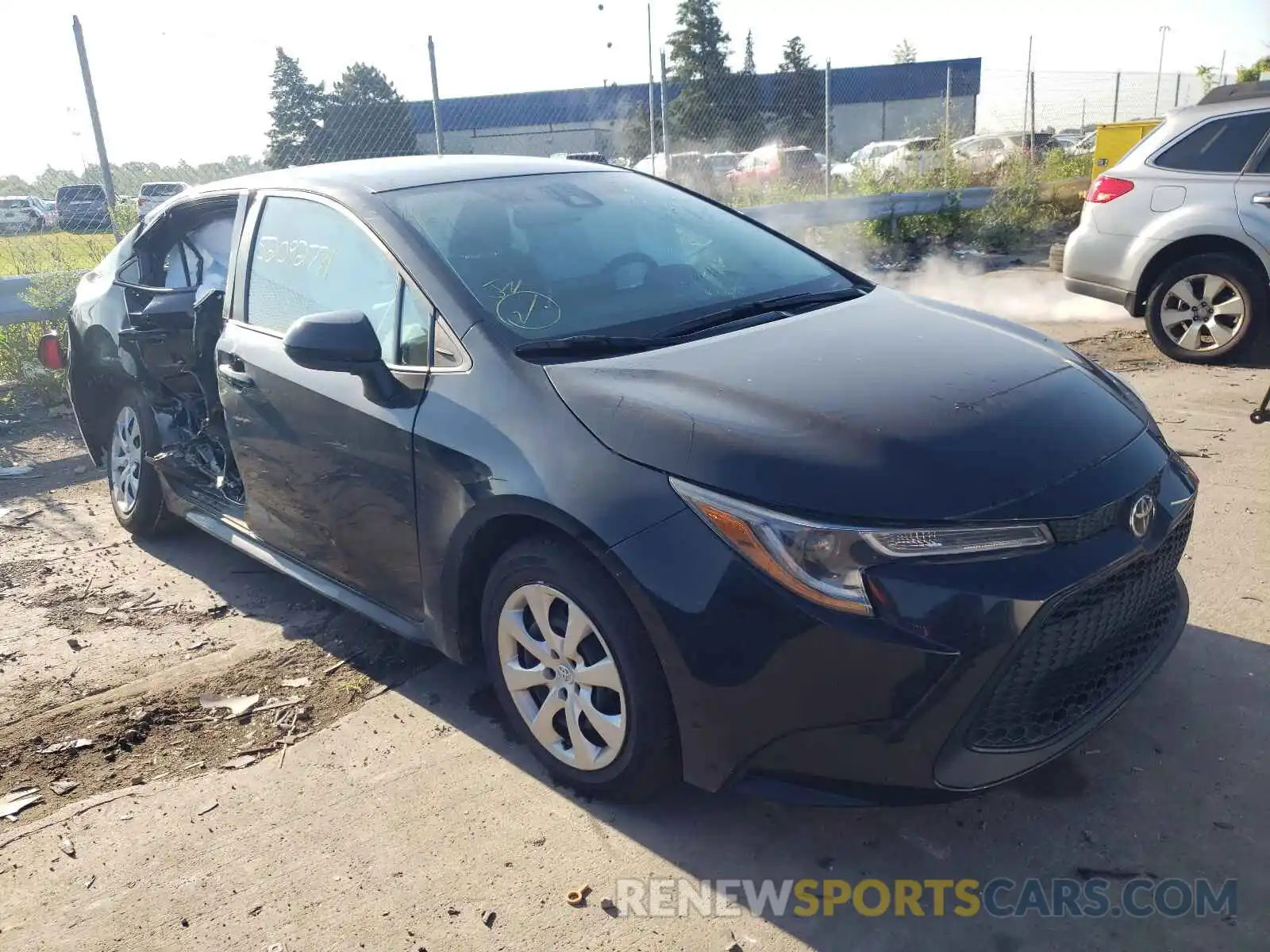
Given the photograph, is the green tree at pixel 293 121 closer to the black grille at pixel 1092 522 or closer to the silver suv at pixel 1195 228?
the silver suv at pixel 1195 228

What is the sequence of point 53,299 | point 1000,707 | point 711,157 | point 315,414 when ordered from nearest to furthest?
point 1000,707 → point 315,414 → point 53,299 → point 711,157

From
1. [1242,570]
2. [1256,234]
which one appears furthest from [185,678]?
[1256,234]

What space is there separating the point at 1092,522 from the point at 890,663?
61 cm

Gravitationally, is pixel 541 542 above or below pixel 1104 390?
below

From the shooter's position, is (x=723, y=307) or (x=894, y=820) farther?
(x=723, y=307)

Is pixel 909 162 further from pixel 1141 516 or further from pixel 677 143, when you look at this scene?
pixel 1141 516

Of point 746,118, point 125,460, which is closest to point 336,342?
point 125,460

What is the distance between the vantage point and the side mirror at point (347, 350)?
287 cm

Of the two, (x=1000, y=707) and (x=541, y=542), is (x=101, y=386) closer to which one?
(x=541, y=542)

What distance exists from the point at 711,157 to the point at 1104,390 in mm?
11572

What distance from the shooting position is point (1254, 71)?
2077 cm

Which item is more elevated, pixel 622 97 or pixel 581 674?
pixel 622 97

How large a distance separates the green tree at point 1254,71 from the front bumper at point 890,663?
71.9 ft

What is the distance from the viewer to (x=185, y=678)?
3.63 m
